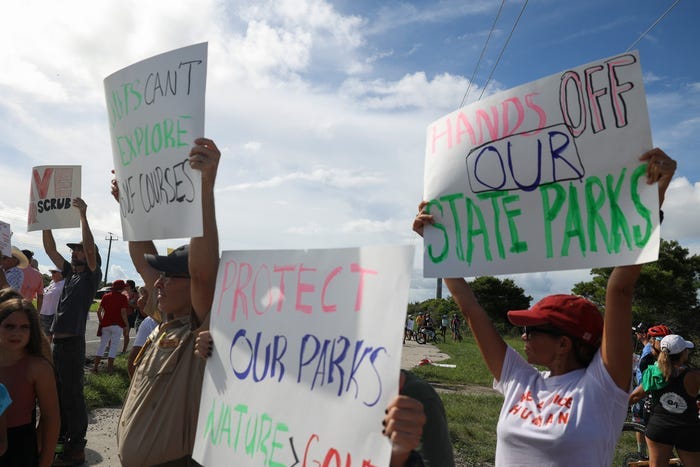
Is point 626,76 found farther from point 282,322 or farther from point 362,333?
point 282,322

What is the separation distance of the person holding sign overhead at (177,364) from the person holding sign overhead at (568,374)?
32.7 inches

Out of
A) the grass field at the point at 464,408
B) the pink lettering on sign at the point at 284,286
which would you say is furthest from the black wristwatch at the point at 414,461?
the grass field at the point at 464,408

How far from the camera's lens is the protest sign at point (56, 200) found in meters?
4.02

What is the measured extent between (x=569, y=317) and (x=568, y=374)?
22cm

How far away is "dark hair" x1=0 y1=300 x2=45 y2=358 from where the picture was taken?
294 cm

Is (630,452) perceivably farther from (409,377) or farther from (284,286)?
(284,286)

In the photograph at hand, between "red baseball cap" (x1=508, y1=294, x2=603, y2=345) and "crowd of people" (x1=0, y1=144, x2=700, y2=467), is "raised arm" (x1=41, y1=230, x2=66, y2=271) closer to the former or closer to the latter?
"crowd of people" (x1=0, y1=144, x2=700, y2=467)

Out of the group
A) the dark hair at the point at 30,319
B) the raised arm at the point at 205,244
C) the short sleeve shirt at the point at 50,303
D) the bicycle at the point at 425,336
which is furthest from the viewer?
the bicycle at the point at 425,336

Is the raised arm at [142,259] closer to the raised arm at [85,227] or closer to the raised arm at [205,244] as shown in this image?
the raised arm at [205,244]

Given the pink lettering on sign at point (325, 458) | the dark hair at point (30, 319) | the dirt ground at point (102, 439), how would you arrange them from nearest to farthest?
1. the pink lettering on sign at point (325, 458)
2. the dark hair at point (30, 319)
3. the dirt ground at point (102, 439)

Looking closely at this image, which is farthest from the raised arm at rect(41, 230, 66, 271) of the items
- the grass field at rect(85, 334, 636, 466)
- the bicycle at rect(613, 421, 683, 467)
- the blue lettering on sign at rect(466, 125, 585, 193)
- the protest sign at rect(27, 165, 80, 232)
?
the bicycle at rect(613, 421, 683, 467)

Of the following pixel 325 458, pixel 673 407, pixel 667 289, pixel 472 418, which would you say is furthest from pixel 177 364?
pixel 667 289

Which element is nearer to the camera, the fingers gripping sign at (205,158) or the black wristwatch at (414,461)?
the black wristwatch at (414,461)

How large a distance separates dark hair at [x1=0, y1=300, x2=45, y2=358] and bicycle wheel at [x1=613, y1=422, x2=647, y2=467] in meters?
4.86
